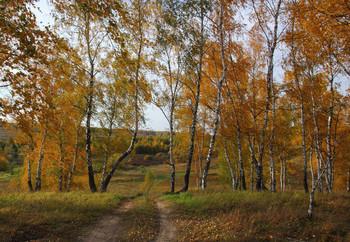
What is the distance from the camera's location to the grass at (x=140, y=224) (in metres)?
5.53

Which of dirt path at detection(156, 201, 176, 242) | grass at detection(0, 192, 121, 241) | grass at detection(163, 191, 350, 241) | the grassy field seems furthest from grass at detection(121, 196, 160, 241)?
grass at detection(0, 192, 121, 241)

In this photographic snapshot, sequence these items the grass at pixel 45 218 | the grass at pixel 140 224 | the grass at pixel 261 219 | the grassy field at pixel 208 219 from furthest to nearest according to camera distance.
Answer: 1. the grass at pixel 140 224
2. the grass at pixel 261 219
3. the grassy field at pixel 208 219
4. the grass at pixel 45 218

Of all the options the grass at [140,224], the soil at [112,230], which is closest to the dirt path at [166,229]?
the soil at [112,230]

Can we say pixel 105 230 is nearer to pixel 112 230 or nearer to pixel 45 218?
pixel 112 230

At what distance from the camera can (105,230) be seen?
5.87 metres

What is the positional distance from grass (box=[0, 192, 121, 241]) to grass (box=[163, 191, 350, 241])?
11.5 ft

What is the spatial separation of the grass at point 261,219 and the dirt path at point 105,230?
218cm

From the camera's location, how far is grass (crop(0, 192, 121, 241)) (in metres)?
4.83

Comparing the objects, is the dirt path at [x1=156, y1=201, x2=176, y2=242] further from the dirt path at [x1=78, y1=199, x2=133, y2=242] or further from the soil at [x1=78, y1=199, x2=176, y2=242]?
the dirt path at [x1=78, y1=199, x2=133, y2=242]

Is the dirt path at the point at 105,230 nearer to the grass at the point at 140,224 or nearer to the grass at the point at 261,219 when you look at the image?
the grass at the point at 140,224

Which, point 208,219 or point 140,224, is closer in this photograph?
point 140,224

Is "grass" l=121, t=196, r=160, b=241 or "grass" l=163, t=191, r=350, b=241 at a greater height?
"grass" l=163, t=191, r=350, b=241

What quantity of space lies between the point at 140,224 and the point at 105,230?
1.27m

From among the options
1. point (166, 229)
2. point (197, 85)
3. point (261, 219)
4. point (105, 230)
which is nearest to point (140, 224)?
point (166, 229)
